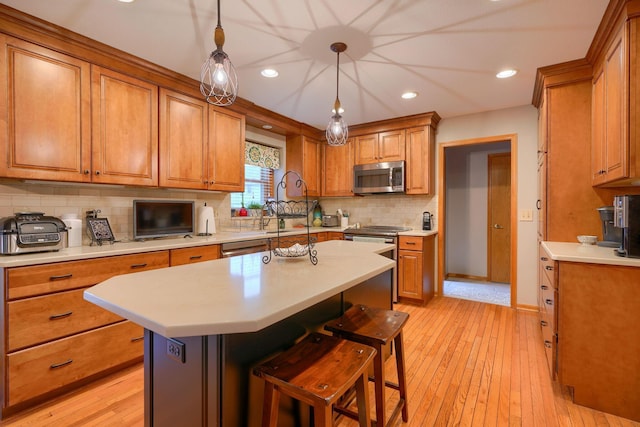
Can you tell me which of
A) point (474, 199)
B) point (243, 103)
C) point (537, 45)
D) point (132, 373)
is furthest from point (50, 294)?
point (474, 199)

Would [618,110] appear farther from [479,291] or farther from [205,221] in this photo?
[205,221]

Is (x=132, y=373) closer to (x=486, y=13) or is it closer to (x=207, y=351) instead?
(x=207, y=351)

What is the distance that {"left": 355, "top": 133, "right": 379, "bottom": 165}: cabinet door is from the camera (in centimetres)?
434

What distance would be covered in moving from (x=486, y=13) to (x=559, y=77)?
1199 millimetres

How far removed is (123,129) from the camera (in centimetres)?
247

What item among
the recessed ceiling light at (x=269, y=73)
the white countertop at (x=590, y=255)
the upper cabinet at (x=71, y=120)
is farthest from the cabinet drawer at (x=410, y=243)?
the upper cabinet at (x=71, y=120)

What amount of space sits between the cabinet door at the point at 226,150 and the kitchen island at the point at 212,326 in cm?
194

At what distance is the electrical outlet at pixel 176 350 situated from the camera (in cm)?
109

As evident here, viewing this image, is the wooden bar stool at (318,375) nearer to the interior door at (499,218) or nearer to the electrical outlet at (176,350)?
the electrical outlet at (176,350)

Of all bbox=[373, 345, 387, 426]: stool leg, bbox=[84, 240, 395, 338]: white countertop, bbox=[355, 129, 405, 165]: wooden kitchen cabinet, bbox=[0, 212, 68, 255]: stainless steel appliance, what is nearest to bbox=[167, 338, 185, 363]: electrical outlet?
bbox=[84, 240, 395, 338]: white countertop

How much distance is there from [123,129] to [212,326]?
7.64ft

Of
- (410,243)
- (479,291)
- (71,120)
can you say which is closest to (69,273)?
(71,120)

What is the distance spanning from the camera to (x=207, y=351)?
1.03 m

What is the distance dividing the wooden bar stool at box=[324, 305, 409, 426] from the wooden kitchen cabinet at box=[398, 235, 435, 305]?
2.03 meters
